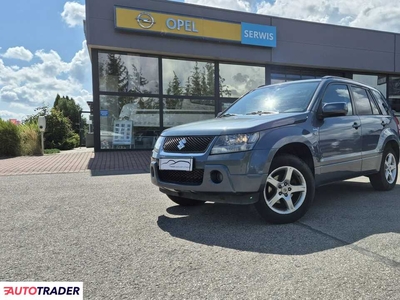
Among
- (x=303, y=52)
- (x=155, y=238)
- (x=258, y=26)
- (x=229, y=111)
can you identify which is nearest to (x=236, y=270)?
(x=155, y=238)

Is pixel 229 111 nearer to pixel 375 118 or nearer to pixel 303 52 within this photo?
pixel 375 118

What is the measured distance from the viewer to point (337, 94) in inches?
180

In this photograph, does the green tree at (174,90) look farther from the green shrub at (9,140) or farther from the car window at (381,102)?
the car window at (381,102)

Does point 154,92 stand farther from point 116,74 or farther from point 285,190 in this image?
point 285,190

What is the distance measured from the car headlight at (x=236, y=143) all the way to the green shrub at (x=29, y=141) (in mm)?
10800

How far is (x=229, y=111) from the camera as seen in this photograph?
4.93 meters

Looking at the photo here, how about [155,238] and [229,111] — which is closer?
[155,238]

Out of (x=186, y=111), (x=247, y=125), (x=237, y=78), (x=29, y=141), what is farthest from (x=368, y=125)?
(x=29, y=141)

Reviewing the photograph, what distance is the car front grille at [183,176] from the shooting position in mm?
3453

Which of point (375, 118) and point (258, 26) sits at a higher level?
point (258, 26)

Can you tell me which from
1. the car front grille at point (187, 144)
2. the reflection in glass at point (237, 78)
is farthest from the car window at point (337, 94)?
the reflection in glass at point (237, 78)

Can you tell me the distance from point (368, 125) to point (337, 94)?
0.81 meters

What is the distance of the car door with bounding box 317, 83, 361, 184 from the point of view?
160 inches

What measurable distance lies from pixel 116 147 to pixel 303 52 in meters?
9.81
